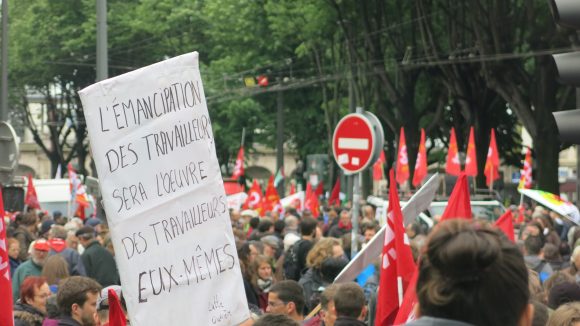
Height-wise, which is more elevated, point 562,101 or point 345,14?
point 345,14

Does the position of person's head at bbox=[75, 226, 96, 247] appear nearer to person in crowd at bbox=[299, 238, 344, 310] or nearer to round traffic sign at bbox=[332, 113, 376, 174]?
round traffic sign at bbox=[332, 113, 376, 174]

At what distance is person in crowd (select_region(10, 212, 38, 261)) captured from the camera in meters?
14.8

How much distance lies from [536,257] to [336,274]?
2.51 meters

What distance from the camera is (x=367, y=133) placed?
40.2ft

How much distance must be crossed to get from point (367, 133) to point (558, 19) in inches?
244

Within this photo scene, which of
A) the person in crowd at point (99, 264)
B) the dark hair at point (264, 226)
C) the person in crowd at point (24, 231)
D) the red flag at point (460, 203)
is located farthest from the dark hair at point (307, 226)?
the red flag at point (460, 203)

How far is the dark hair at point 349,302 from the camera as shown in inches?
298

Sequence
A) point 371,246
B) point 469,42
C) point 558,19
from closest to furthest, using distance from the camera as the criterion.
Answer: point 558,19
point 371,246
point 469,42

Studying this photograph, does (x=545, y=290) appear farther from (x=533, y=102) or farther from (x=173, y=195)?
(x=533, y=102)

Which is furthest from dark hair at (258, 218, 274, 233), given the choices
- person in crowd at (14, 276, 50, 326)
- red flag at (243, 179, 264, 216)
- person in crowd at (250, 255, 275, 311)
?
red flag at (243, 179, 264, 216)

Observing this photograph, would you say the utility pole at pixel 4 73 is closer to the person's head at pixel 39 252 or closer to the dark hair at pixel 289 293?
the person's head at pixel 39 252

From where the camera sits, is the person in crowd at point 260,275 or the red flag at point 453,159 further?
the red flag at point 453,159

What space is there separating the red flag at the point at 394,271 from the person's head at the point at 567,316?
1026mm

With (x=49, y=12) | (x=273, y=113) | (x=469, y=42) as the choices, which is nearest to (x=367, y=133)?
(x=469, y=42)
